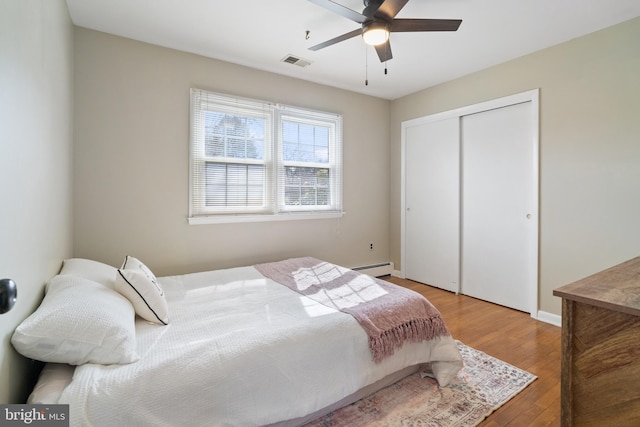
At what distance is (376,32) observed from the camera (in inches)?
80.7

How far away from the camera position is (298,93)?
3705 millimetres

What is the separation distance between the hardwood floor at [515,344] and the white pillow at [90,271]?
91.8 inches

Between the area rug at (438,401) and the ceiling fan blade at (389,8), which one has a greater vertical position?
the ceiling fan blade at (389,8)

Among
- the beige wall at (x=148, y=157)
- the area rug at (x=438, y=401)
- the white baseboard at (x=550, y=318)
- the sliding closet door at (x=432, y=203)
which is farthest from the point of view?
the sliding closet door at (x=432, y=203)

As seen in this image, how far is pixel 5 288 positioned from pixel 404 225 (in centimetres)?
423

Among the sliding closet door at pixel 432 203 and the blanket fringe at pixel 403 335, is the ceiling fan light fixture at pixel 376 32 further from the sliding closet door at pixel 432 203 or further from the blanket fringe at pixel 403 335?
the sliding closet door at pixel 432 203

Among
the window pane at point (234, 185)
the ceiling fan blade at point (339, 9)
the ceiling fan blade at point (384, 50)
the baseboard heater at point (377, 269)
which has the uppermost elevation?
the ceiling fan blade at point (384, 50)

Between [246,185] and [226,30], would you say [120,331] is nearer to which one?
[246,185]

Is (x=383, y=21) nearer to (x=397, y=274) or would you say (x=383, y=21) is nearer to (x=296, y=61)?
(x=296, y=61)

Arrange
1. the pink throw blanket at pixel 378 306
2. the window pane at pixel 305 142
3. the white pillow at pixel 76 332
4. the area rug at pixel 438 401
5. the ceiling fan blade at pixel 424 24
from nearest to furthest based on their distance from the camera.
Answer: the white pillow at pixel 76 332 < the area rug at pixel 438 401 < the pink throw blanket at pixel 378 306 < the ceiling fan blade at pixel 424 24 < the window pane at pixel 305 142

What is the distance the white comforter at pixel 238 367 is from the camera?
Answer: 3.76 feet

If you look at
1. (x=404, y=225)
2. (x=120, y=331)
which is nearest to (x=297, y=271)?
(x=120, y=331)

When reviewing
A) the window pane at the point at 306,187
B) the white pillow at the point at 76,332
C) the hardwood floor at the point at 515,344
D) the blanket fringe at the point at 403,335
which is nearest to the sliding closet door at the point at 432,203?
the hardwood floor at the point at 515,344

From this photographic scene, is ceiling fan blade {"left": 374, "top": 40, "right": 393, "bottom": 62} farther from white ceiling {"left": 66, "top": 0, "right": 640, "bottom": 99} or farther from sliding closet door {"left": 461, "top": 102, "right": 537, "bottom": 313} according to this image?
sliding closet door {"left": 461, "top": 102, "right": 537, "bottom": 313}
